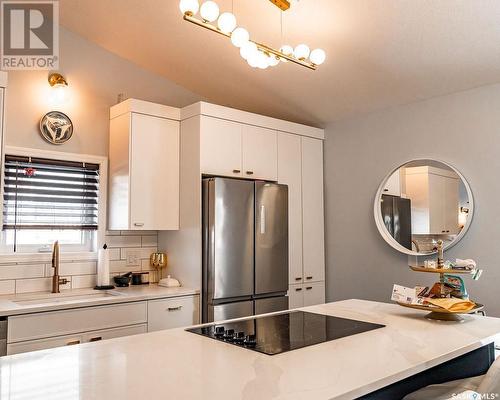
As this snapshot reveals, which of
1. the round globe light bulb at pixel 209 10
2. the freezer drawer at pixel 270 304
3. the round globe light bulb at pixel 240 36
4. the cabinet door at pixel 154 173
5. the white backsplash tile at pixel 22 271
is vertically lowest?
the freezer drawer at pixel 270 304

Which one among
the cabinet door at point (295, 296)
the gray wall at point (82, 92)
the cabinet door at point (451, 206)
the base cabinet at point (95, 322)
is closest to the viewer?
the base cabinet at point (95, 322)

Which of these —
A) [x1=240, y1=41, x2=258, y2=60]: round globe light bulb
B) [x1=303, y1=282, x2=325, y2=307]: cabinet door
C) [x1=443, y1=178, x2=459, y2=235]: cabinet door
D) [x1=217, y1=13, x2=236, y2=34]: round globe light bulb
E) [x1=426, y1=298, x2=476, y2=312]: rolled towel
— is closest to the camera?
[x1=426, y1=298, x2=476, y2=312]: rolled towel

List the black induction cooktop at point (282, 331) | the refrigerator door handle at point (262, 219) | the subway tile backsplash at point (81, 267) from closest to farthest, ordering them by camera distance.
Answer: the black induction cooktop at point (282, 331) → the subway tile backsplash at point (81, 267) → the refrigerator door handle at point (262, 219)

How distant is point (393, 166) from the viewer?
4.01m

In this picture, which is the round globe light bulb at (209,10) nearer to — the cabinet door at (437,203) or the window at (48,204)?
the window at (48,204)

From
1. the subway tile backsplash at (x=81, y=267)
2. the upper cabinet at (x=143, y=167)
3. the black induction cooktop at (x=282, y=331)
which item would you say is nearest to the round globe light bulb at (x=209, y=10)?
the black induction cooktop at (x=282, y=331)

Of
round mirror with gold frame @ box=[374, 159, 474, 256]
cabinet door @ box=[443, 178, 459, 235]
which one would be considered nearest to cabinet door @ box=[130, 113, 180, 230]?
round mirror with gold frame @ box=[374, 159, 474, 256]

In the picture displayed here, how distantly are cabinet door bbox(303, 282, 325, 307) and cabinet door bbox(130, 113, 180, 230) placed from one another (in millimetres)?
1401

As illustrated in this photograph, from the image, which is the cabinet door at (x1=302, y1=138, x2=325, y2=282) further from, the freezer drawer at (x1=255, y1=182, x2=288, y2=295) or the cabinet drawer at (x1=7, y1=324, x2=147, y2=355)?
the cabinet drawer at (x1=7, y1=324, x2=147, y2=355)

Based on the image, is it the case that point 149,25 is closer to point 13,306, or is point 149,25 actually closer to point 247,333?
point 13,306

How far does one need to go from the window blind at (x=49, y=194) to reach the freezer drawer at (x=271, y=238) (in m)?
1.33

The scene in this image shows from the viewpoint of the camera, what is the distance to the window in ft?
11.1

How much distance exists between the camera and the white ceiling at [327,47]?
9.35 feet

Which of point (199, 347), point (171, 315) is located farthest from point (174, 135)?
point (199, 347)
